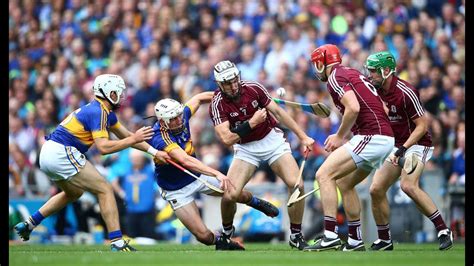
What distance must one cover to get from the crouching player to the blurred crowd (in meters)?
4.20

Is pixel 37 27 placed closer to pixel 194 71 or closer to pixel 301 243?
pixel 194 71

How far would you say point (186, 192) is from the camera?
16.0 metres

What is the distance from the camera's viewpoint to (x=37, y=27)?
87.7ft

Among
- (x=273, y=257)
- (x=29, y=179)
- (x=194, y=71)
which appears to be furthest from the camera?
(x=194, y=71)

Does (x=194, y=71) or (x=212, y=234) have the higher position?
(x=194, y=71)

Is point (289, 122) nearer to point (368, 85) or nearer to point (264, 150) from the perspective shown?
point (264, 150)

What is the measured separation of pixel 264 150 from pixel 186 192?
50.1 inches

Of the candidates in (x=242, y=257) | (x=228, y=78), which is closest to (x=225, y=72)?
(x=228, y=78)

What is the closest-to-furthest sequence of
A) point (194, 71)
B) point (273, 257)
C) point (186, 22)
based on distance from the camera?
1. point (273, 257)
2. point (194, 71)
3. point (186, 22)

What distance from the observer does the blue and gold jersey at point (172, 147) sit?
15.6 metres

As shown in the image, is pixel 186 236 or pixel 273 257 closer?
pixel 273 257

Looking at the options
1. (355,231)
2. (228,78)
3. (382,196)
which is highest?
(228,78)

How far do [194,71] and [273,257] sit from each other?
10636 mm
